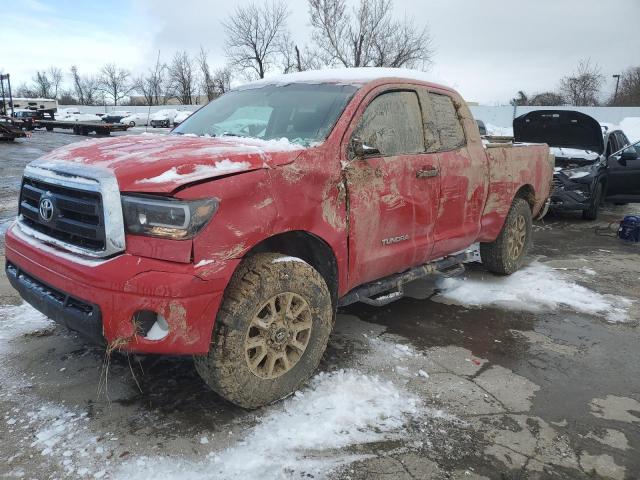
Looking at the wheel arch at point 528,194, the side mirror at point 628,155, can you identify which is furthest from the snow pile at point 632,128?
the wheel arch at point 528,194

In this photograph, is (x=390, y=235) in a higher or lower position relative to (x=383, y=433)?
higher

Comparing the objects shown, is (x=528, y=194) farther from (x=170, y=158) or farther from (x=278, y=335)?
(x=170, y=158)

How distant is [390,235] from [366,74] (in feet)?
3.98

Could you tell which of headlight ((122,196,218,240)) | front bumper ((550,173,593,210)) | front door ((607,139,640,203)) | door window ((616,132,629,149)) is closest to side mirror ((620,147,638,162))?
front door ((607,139,640,203))

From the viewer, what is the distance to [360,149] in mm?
3109

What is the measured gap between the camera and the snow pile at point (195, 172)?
7.69ft

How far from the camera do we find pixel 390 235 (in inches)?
136

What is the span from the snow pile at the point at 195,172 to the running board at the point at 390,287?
134cm

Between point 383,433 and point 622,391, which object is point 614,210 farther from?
point 383,433

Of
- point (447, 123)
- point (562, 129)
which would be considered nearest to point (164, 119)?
point (562, 129)

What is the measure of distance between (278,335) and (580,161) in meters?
8.42

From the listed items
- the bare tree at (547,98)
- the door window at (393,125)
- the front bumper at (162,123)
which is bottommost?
the door window at (393,125)

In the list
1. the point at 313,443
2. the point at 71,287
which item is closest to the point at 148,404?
the point at 71,287

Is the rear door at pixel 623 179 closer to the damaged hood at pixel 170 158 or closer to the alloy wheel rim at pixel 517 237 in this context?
the alloy wheel rim at pixel 517 237
